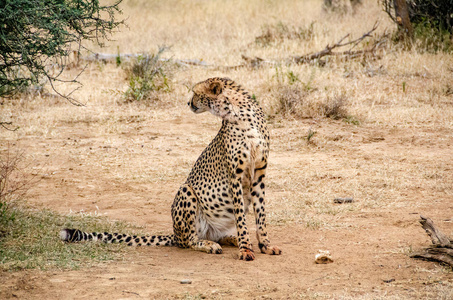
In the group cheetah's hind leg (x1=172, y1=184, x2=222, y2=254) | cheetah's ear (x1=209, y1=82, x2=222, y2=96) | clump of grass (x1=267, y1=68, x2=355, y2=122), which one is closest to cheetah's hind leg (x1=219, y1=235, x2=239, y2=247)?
cheetah's hind leg (x1=172, y1=184, x2=222, y2=254)

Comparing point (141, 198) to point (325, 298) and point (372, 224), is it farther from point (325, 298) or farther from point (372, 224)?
point (325, 298)

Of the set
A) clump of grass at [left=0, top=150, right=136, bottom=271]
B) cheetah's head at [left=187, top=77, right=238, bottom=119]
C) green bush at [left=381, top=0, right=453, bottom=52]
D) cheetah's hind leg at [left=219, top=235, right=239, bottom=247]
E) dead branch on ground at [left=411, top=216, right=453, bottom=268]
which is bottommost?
cheetah's hind leg at [left=219, top=235, right=239, bottom=247]

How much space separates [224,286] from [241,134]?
1.36 metres

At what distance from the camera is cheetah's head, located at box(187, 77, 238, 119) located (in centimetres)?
487

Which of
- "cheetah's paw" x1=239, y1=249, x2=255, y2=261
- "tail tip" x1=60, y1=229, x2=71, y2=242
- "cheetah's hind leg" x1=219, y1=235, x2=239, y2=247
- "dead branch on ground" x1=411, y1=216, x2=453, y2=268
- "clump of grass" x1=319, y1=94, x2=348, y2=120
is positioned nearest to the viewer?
"dead branch on ground" x1=411, y1=216, x2=453, y2=268

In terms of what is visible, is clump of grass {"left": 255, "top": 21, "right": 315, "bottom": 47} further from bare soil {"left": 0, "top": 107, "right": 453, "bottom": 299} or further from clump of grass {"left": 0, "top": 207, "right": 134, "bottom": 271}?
clump of grass {"left": 0, "top": 207, "right": 134, "bottom": 271}

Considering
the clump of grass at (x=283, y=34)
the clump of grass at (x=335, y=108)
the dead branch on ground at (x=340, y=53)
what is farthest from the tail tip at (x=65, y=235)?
the clump of grass at (x=283, y=34)

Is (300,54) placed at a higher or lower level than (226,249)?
higher

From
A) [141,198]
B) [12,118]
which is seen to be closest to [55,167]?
[141,198]

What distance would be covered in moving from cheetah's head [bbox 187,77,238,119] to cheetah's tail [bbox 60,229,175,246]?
1.20m

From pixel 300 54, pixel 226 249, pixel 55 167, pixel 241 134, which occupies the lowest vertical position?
pixel 226 249

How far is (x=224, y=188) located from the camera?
4891 millimetres

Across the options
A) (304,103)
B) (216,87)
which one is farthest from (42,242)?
(304,103)

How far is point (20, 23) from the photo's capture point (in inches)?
200
